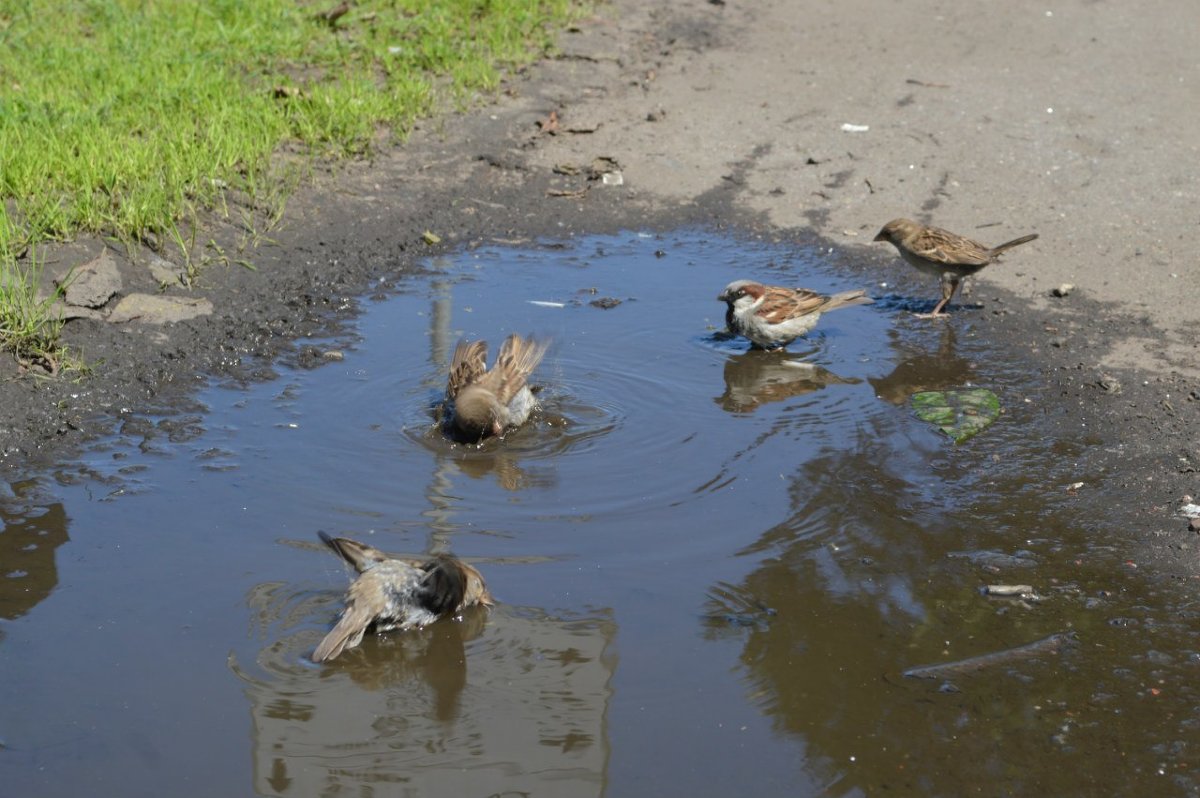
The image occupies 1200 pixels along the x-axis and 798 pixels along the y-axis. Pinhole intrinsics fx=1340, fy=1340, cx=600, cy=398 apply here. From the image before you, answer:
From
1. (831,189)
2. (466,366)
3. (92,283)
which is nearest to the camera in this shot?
(466,366)

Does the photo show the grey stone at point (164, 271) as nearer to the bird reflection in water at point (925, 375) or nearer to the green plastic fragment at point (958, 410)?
the bird reflection in water at point (925, 375)

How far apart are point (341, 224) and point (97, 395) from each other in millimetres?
3246

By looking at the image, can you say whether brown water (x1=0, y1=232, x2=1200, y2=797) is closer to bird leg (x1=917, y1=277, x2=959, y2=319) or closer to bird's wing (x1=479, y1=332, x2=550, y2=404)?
bird's wing (x1=479, y1=332, x2=550, y2=404)

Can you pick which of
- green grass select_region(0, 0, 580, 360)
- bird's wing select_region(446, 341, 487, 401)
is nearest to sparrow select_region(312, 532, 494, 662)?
bird's wing select_region(446, 341, 487, 401)

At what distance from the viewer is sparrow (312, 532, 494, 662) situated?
17.5 ft

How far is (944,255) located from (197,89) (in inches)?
257

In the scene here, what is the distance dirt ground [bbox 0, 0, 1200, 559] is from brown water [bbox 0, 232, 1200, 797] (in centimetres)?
51

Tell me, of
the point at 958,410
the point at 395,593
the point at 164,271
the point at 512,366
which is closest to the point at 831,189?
the point at 958,410

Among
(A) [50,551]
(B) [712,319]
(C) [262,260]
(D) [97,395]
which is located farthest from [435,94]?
(A) [50,551]

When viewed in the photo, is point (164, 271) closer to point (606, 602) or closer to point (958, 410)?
point (606, 602)

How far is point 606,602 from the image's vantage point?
566 centimetres

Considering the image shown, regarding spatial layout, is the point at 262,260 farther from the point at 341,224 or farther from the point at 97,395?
the point at 97,395

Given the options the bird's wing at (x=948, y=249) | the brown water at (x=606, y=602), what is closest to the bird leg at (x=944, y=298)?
the bird's wing at (x=948, y=249)

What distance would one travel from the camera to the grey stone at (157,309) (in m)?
8.52
